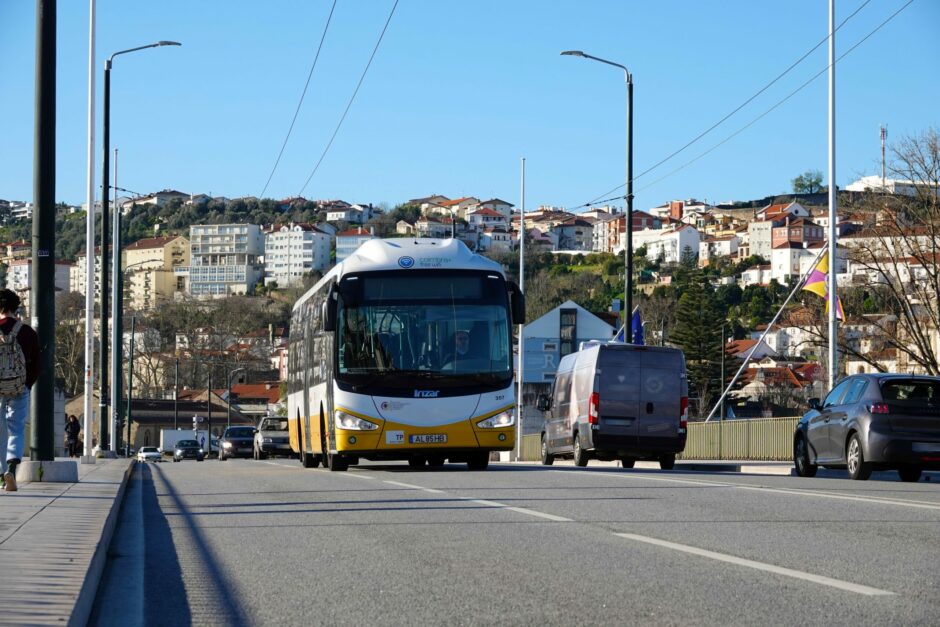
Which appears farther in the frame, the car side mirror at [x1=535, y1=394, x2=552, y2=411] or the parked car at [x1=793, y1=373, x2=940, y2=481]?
the car side mirror at [x1=535, y1=394, x2=552, y2=411]

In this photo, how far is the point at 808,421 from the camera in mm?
21734

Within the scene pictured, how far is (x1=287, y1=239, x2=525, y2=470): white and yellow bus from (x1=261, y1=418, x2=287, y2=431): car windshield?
23.0 metres

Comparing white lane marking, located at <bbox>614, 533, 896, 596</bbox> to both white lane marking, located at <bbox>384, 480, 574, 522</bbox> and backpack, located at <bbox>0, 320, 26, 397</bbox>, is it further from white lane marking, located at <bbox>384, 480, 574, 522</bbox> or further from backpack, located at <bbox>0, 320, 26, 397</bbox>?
backpack, located at <bbox>0, 320, 26, 397</bbox>

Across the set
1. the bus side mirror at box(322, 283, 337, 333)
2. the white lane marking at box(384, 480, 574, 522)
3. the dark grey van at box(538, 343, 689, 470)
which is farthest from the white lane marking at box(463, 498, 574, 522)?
the dark grey van at box(538, 343, 689, 470)

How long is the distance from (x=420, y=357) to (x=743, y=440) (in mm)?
18160

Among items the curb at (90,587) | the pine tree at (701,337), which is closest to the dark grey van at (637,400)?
the curb at (90,587)

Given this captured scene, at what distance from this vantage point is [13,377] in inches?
537

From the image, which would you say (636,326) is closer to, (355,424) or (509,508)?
(355,424)

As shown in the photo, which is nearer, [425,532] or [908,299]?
[425,532]

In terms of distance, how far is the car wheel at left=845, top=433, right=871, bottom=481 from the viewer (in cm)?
1939

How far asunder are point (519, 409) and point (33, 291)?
3917 cm

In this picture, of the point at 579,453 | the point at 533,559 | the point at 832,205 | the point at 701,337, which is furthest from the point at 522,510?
the point at 701,337

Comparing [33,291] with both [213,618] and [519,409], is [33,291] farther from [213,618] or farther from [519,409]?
[519,409]

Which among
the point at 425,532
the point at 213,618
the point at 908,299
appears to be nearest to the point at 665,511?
the point at 425,532
